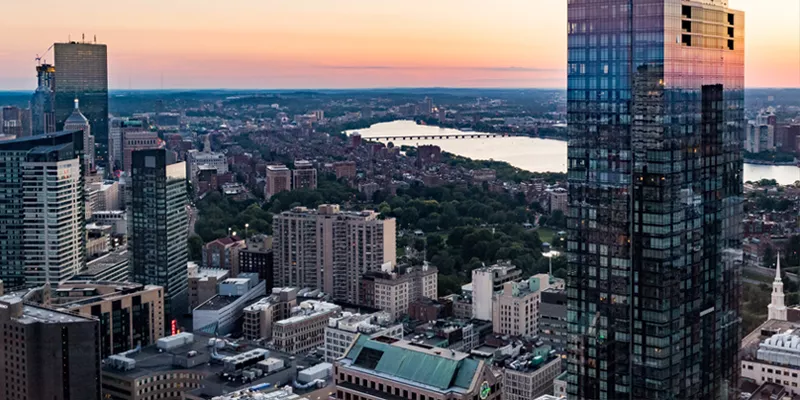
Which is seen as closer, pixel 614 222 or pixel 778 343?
pixel 614 222

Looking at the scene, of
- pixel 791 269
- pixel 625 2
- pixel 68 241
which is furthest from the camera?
pixel 68 241

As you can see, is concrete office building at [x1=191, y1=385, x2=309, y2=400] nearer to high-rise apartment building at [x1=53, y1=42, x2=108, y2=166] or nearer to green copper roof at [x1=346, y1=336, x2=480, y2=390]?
green copper roof at [x1=346, y1=336, x2=480, y2=390]

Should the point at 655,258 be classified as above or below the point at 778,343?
above

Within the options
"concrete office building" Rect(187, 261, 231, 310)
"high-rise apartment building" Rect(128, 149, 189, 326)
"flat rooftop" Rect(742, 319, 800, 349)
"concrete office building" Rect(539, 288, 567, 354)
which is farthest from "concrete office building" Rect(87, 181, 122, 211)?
"flat rooftop" Rect(742, 319, 800, 349)

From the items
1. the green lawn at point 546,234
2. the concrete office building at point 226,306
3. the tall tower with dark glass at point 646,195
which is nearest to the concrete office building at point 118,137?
the green lawn at point 546,234

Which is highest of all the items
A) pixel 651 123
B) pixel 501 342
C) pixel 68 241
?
pixel 651 123

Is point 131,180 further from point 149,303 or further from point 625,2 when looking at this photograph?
point 625,2

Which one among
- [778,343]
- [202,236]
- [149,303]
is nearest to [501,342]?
[778,343]
